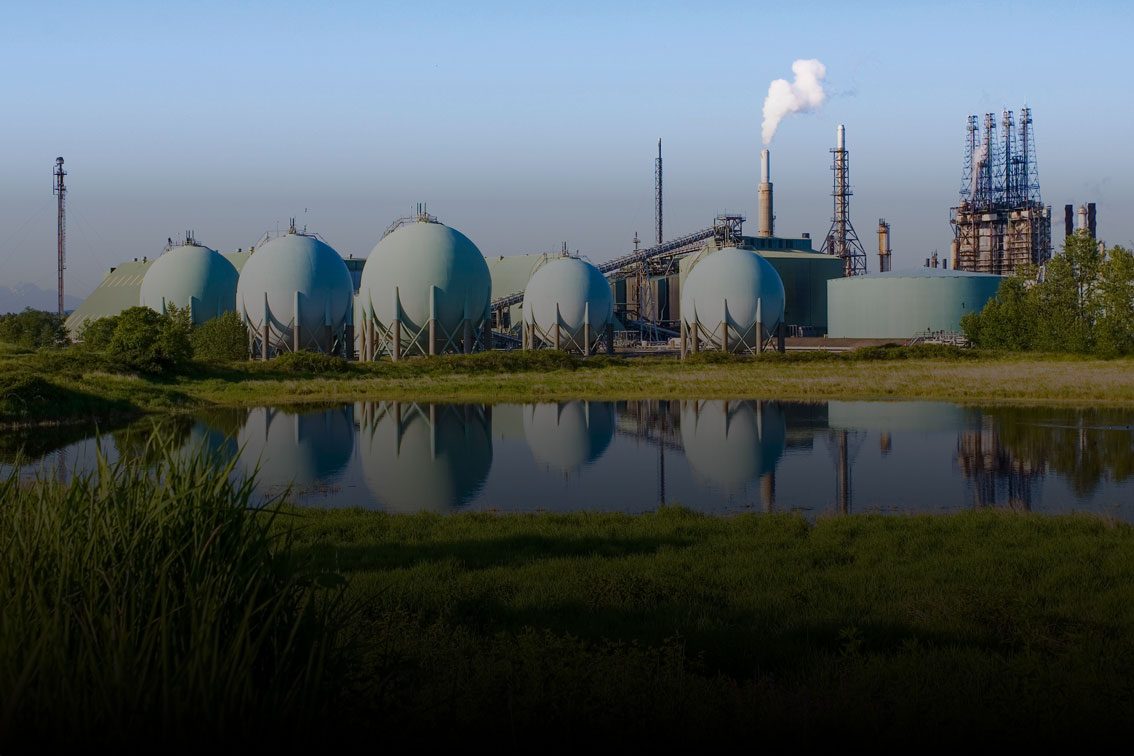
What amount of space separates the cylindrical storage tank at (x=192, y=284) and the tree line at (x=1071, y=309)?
4603 centimetres

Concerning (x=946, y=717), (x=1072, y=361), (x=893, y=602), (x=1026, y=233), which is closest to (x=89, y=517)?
(x=946, y=717)

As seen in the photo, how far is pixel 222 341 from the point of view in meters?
51.8

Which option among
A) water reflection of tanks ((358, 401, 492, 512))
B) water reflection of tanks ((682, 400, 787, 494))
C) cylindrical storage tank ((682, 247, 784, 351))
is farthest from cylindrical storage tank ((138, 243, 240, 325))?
water reflection of tanks ((682, 400, 787, 494))

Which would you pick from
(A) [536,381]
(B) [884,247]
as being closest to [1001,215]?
(B) [884,247]

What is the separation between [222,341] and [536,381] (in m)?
19.5

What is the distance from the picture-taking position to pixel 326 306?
56.6 meters

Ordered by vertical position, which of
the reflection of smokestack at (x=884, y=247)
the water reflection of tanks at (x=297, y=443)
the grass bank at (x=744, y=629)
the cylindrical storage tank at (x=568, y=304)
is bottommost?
the grass bank at (x=744, y=629)

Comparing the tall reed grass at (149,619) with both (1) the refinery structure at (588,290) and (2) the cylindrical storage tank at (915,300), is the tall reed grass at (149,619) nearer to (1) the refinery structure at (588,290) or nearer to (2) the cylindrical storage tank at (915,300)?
(1) the refinery structure at (588,290)

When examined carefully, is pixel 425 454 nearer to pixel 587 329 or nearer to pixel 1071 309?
pixel 587 329

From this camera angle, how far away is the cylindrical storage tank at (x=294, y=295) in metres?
55.1

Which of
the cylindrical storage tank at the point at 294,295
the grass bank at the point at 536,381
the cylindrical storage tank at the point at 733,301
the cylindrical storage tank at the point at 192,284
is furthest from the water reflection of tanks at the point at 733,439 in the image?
the cylindrical storage tank at the point at 192,284

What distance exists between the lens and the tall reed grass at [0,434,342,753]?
4.08 meters

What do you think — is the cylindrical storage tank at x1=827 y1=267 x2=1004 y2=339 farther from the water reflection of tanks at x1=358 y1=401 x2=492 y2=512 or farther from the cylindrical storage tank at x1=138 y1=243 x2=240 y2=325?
the water reflection of tanks at x1=358 y1=401 x2=492 y2=512

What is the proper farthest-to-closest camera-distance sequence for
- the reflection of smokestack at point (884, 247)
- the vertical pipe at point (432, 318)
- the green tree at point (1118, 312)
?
the reflection of smokestack at point (884, 247), the vertical pipe at point (432, 318), the green tree at point (1118, 312)
